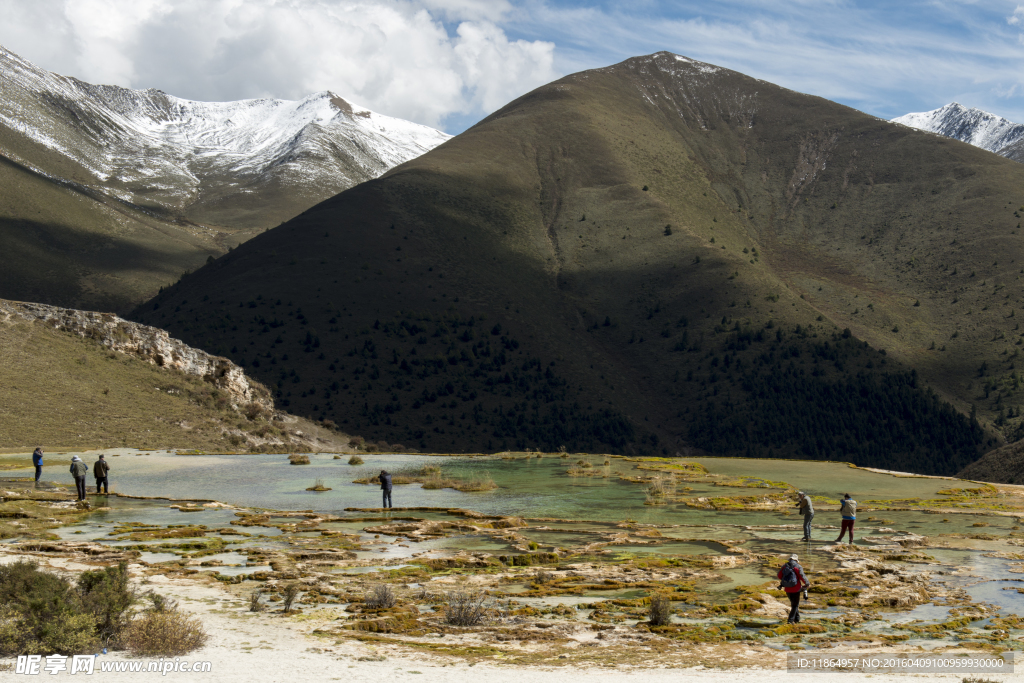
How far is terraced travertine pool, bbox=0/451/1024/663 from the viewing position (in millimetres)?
16438

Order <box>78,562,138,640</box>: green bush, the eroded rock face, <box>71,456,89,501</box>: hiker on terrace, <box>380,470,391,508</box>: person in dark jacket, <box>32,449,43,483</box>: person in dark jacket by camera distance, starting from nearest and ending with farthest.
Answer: <box>78,562,138,640</box>: green bush < <box>71,456,89,501</box>: hiker on terrace < <box>380,470,391,508</box>: person in dark jacket < <box>32,449,43,483</box>: person in dark jacket < the eroded rock face

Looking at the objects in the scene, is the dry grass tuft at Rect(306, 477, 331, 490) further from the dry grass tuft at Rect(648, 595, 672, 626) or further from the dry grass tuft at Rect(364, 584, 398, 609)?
the dry grass tuft at Rect(648, 595, 672, 626)

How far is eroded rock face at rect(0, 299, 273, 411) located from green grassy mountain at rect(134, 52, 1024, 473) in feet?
43.9

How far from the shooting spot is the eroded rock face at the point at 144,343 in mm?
57031

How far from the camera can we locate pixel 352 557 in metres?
20.4

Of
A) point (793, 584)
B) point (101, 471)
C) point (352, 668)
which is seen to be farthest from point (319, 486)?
point (793, 584)

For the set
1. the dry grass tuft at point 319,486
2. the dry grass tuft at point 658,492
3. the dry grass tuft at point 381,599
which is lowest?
the dry grass tuft at point 381,599

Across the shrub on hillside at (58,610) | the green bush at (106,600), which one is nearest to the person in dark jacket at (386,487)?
the shrub on hillside at (58,610)

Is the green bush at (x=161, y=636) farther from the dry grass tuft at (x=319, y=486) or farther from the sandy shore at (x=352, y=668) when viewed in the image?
the dry grass tuft at (x=319, y=486)

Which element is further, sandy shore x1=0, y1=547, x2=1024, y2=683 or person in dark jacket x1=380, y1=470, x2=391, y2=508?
person in dark jacket x1=380, y1=470, x2=391, y2=508

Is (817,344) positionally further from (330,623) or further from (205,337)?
(330,623)

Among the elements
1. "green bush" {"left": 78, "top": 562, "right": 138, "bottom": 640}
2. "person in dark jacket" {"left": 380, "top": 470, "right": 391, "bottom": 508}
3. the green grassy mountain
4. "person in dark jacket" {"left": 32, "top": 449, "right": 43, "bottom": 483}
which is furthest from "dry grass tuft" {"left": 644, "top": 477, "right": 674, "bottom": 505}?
the green grassy mountain

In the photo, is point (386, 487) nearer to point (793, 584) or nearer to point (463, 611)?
point (463, 611)

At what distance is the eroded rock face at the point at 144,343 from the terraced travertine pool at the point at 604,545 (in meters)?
19.7
